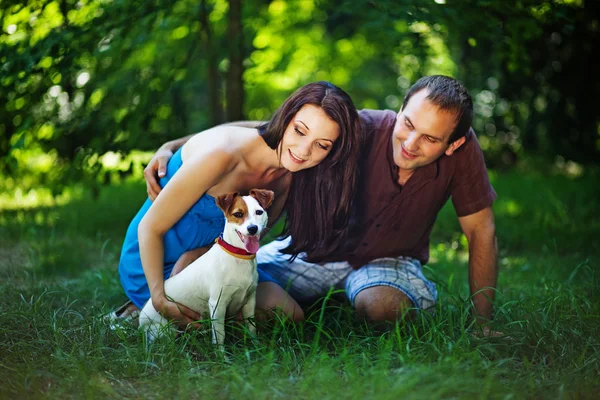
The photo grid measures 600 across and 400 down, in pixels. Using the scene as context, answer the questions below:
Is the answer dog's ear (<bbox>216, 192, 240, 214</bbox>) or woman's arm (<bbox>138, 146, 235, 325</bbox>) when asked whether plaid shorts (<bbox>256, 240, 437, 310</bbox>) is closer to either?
woman's arm (<bbox>138, 146, 235, 325</bbox>)

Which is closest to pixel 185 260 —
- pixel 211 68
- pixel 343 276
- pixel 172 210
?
pixel 172 210

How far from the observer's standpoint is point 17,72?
4113 millimetres

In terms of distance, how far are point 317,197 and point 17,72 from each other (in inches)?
88.1

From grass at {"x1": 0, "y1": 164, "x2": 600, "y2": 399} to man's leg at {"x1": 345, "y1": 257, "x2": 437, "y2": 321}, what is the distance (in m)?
0.08

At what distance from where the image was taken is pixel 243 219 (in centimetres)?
265

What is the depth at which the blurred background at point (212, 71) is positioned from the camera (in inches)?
170

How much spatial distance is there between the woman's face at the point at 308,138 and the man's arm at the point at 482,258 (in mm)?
902

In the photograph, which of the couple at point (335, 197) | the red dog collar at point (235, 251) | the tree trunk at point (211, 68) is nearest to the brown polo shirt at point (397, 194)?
the couple at point (335, 197)

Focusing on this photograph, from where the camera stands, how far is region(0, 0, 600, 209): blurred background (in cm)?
432

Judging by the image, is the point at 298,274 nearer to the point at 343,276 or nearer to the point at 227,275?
the point at 343,276

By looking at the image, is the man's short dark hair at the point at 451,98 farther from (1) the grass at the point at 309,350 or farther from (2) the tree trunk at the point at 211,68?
(2) the tree trunk at the point at 211,68

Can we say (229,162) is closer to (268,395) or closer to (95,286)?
(268,395)

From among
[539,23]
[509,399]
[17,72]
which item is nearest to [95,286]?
[17,72]

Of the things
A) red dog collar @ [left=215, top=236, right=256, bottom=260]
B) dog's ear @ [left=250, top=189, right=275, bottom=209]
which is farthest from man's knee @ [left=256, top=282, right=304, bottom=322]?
dog's ear @ [left=250, top=189, right=275, bottom=209]
